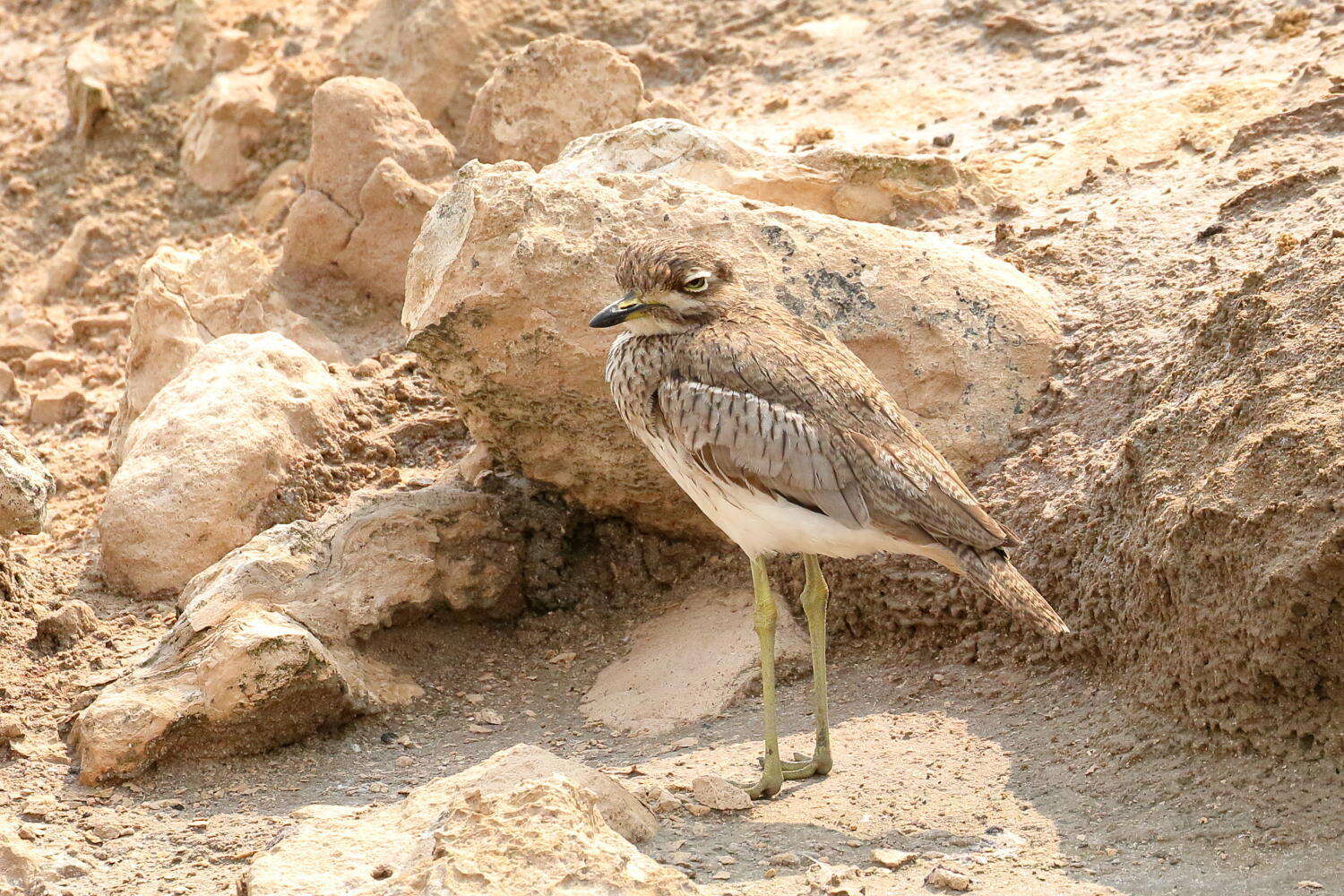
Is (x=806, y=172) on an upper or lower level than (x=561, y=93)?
lower

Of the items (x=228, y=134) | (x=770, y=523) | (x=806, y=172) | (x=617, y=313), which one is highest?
(x=228, y=134)

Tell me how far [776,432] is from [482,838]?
5.01 feet

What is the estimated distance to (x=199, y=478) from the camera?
5.55 meters

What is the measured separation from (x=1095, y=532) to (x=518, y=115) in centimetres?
378

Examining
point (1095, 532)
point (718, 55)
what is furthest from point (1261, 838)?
point (718, 55)

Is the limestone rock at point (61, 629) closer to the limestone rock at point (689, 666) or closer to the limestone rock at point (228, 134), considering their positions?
the limestone rock at point (689, 666)

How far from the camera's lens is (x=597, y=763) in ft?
15.0

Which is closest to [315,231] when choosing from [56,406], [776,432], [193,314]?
[193,314]

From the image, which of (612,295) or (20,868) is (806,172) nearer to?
(612,295)

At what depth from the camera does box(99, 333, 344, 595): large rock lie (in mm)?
5555

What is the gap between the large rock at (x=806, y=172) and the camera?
19.4ft

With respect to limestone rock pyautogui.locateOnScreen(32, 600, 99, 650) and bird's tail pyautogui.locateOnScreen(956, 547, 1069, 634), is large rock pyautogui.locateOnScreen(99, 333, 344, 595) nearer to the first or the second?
limestone rock pyautogui.locateOnScreen(32, 600, 99, 650)

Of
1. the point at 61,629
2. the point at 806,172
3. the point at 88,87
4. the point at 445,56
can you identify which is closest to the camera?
the point at 61,629

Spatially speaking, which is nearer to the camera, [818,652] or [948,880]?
[948,880]
